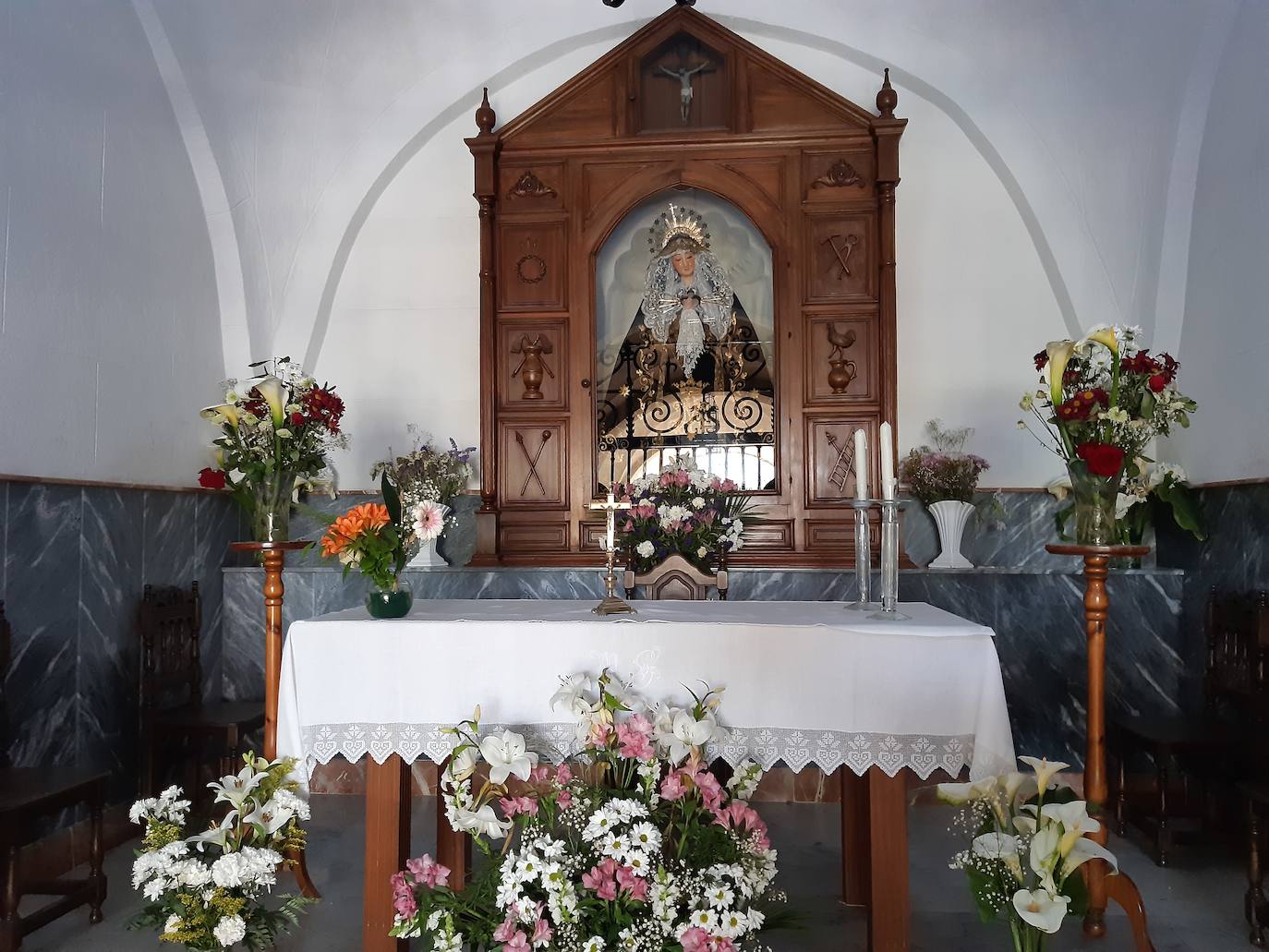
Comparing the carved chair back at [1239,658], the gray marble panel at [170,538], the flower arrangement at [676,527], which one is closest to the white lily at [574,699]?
the flower arrangement at [676,527]

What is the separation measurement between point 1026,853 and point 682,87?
17.5 feet

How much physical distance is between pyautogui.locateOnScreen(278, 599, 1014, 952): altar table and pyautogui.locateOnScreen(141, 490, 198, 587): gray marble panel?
2347mm

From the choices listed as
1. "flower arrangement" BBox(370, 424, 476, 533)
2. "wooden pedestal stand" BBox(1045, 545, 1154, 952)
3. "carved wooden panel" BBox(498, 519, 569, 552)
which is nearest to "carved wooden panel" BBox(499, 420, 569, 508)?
"carved wooden panel" BBox(498, 519, 569, 552)

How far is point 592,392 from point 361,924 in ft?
11.9

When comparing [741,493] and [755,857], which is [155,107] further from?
[755,857]

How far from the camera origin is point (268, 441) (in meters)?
3.88

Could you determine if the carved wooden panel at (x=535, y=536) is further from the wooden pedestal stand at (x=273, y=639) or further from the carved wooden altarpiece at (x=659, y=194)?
the wooden pedestal stand at (x=273, y=639)

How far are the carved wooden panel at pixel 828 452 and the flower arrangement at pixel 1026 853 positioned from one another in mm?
3600

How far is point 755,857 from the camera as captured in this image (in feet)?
9.71

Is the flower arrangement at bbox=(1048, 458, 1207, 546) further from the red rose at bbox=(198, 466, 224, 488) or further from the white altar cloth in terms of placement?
the red rose at bbox=(198, 466, 224, 488)

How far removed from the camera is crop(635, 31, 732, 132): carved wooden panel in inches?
249

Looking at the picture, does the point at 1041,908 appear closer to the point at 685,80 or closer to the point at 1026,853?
the point at 1026,853

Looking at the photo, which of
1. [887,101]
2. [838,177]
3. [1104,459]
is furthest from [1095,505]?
[887,101]

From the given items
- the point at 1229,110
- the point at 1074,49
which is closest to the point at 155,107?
the point at 1074,49
